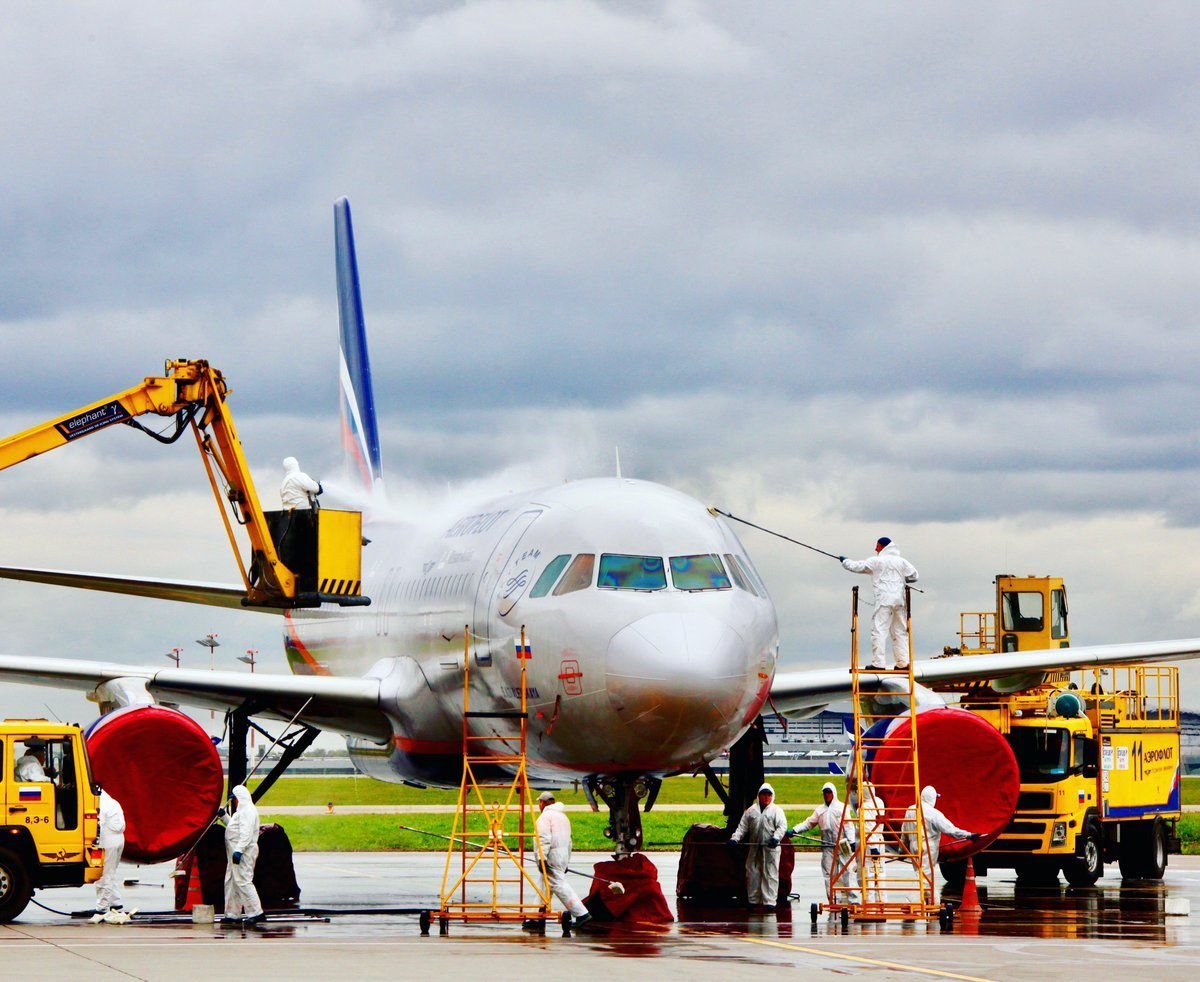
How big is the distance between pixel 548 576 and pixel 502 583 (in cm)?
108

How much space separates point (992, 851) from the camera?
27.1 metres

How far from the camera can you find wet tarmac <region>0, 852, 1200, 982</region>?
14.0m

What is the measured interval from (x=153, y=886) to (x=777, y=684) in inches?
455

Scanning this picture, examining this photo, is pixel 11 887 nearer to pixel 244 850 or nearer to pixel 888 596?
pixel 244 850

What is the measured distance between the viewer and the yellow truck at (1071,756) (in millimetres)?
26688

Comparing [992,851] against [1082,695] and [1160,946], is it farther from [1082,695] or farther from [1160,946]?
[1160,946]

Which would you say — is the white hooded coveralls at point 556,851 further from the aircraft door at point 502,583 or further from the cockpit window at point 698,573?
the cockpit window at point 698,573

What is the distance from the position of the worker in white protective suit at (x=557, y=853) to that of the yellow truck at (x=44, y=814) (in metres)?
5.11

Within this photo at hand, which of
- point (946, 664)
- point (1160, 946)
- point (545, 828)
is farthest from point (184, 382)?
point (1160, 946)

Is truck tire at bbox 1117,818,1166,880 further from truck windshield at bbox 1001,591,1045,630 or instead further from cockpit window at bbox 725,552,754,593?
cockpit window at bbox 725,552,754,593

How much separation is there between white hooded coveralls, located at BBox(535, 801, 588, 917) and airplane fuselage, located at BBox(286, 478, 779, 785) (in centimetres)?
100

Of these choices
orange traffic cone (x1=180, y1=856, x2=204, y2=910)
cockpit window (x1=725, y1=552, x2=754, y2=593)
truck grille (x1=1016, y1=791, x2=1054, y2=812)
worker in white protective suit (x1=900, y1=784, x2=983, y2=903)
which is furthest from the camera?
truck grille (x1=1016, y1=791, x2=1054, y2=812)

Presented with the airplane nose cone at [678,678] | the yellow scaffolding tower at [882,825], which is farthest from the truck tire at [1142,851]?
the airplane nose cone at [678,678]

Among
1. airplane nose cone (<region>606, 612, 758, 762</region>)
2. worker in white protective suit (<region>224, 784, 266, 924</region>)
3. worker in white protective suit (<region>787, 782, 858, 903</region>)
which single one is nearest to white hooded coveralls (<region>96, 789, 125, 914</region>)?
worker in white protective suit (<region>224, 784, 266, 924</region>)
